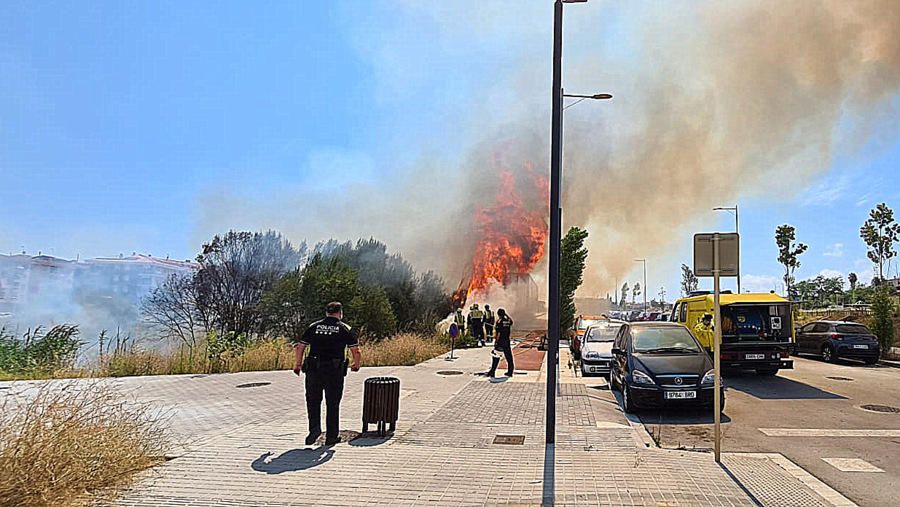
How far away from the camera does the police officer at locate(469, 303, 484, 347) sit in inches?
1147

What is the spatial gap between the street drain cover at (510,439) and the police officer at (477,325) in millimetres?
20425

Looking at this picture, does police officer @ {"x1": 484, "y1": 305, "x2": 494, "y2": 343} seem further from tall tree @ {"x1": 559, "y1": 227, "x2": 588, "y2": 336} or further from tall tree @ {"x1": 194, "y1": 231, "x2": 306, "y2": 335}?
tall tree @ {"x1": 194, "y1": 231, "x2": 306, "y2": 335}

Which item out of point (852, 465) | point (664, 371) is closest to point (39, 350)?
point (664, 371)

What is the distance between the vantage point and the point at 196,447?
283 inches

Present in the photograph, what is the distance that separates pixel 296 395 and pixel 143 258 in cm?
2000

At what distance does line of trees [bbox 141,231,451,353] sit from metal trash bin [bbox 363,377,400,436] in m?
15.2

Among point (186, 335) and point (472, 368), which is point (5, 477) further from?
point (186, 335)

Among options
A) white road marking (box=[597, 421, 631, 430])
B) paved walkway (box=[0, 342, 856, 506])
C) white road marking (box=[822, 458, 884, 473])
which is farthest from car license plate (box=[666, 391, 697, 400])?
white road marking (box=[822, 458, 884, 473])

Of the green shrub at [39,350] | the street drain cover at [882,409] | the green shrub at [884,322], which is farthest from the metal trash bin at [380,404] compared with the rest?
the green shrub at [884,322]

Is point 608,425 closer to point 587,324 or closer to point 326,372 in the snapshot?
point 326,372

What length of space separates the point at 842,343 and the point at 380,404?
1874 cm

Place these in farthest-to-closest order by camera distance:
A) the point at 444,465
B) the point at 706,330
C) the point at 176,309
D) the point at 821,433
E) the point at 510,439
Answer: the point at 176,309
the point at 706,330
the point at 821,433
the point at 510,439
the point at 444,465

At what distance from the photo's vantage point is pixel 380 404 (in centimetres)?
791

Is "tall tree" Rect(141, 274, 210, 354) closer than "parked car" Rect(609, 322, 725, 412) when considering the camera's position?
No
